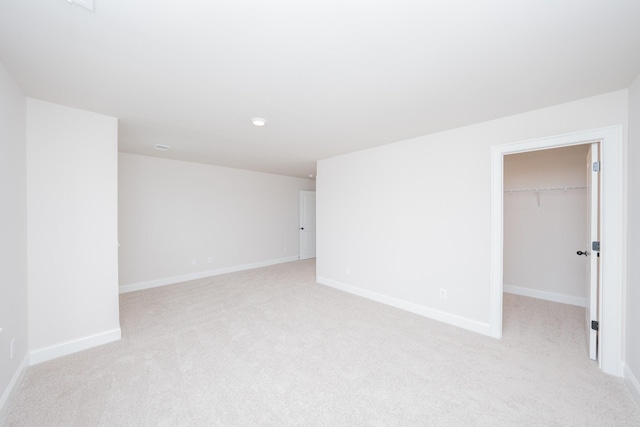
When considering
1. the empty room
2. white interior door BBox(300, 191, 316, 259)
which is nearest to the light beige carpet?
the empty room

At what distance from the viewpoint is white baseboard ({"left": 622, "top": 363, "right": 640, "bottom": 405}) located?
1819 millimetres

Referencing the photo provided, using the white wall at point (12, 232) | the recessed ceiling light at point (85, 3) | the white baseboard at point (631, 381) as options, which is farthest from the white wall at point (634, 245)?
the white wall at point (12, 232)

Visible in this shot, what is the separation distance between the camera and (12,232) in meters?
1.96

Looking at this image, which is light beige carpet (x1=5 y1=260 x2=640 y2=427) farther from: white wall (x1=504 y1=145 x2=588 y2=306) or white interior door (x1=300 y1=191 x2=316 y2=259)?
white interior door (x1=300 y1=191 x2=316 y2=259)

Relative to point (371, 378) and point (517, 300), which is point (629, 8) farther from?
point (517, 300)

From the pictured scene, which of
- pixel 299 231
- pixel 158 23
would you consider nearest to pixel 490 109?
pixel 158 23

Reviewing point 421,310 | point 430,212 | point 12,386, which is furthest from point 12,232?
point 421,310

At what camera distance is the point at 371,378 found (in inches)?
82.0

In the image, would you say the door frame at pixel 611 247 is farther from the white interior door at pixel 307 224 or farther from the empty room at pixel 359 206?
the white interior door at pixel 307 224

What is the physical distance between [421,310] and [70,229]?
3.94 meters

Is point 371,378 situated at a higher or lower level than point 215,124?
lower

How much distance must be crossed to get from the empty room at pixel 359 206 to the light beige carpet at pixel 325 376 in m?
0.02

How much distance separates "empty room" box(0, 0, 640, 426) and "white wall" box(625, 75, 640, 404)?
0.02 meters

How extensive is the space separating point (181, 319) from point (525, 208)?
→ 16.9 feet
